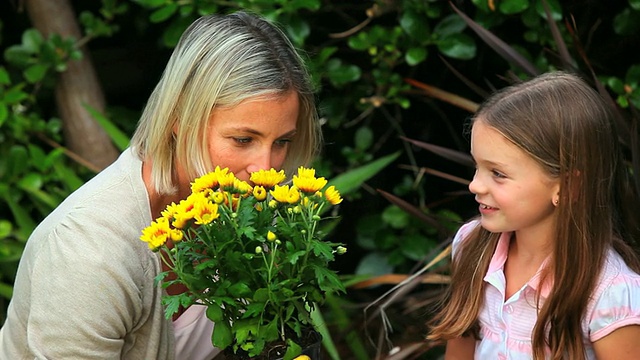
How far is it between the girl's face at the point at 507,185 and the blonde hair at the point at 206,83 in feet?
1.38

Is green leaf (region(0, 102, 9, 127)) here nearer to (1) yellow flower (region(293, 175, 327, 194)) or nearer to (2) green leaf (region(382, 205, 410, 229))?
(2) green leaf (region(382, 205, 410, 229))

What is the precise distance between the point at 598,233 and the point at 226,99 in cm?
75

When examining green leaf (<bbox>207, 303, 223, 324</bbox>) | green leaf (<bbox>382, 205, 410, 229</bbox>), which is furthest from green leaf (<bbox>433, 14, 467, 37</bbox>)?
green leaf (<bbox>207, 303, 223, 324</bbox>)

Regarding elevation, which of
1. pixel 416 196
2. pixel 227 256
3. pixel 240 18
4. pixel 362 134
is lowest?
pixel 416 196

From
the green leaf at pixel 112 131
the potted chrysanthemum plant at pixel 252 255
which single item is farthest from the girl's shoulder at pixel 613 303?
the green leaf at pixel 112 131

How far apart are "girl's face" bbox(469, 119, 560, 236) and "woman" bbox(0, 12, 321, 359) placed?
0.40 m

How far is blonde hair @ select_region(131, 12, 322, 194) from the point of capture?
5.76 ft

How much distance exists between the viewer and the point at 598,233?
66.6 inches

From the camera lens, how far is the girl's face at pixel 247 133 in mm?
1746

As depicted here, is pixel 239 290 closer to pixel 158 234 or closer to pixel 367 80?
pixel 158 234

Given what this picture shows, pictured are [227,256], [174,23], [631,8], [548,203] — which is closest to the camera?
[227,256]

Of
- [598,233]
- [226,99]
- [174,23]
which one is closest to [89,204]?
[226,99]

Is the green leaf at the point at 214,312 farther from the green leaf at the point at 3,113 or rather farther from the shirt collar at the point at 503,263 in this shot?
the green leaf at the point at 3,113

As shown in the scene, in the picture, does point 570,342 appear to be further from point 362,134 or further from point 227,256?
point 362,134
